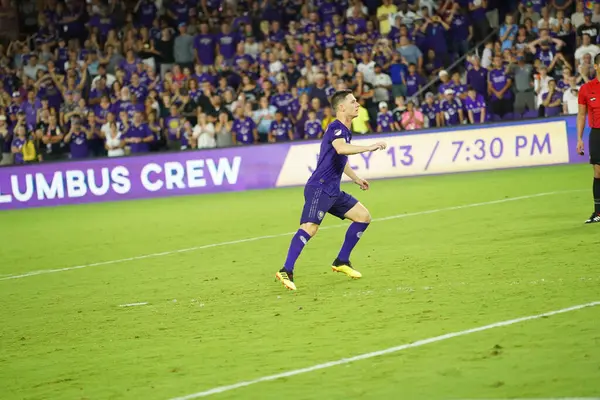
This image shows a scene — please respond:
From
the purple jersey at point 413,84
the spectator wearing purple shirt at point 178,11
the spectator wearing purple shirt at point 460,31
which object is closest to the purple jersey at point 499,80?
the purple jersey at point 413,84

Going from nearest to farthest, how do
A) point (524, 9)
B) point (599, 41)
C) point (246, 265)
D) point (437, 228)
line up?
point (246, 265), point (437, 228), point (599, 41), point (524, 9)

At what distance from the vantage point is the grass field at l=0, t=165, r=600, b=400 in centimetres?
724

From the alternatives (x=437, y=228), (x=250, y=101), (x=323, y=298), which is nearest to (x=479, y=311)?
(x=323, y=298)

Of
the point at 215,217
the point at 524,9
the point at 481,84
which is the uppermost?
the point at 524,9

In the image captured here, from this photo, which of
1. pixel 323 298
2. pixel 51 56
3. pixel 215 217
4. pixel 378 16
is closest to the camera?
pixel 323 298

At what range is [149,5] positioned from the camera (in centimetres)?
3269

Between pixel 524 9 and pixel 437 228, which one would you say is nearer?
pixel 437 228

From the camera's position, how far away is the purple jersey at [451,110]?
25.3 meters

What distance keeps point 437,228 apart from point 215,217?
5846 millimetres

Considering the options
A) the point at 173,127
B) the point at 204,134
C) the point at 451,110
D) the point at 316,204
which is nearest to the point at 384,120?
the point at 451,110

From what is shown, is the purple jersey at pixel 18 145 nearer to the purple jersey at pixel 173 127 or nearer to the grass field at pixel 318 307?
the purple jersey at pixel 173 127

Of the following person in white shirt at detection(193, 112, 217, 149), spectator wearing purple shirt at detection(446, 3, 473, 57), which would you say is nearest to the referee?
person in white shirt at detection(193, 112, 217, 149)

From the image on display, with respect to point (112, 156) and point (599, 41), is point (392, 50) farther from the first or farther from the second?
point (112, 156)

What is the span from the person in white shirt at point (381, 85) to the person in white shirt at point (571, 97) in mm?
4666
